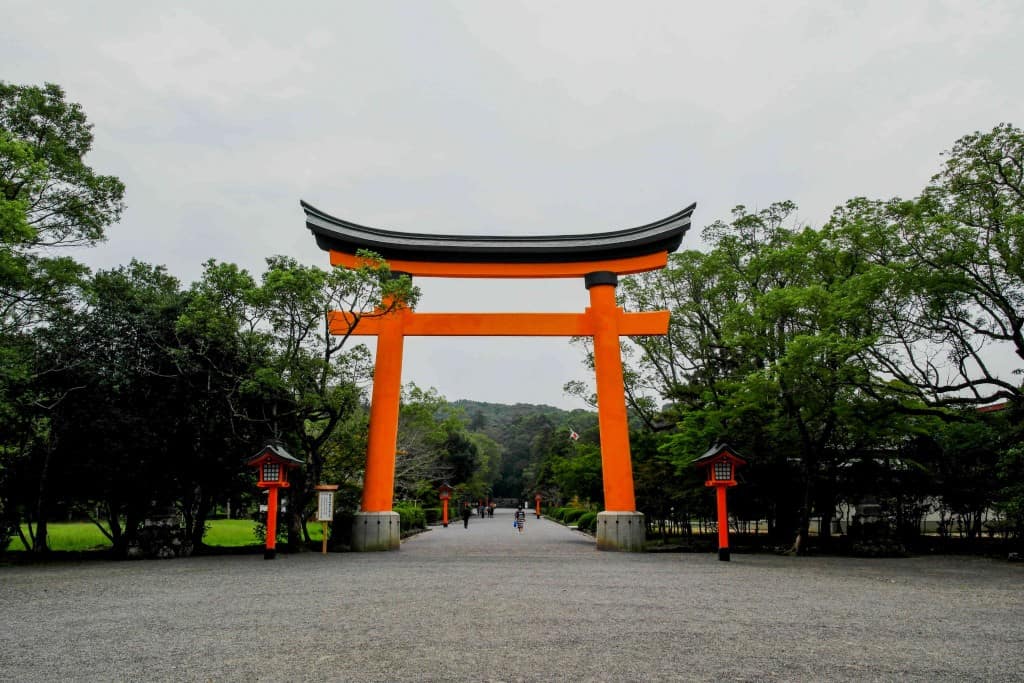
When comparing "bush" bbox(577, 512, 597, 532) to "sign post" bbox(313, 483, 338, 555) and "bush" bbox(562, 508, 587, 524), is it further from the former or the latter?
"sign post" bbox(313, 483, 338, 555)

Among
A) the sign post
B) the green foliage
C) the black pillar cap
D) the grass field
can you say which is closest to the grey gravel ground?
the sign post

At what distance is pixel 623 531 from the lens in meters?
15.8

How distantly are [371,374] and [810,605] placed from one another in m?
11.5

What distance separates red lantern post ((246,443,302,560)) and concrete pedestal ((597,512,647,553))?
7.60 metres

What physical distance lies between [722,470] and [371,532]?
8442 mm

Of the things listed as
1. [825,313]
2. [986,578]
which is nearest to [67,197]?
[825,313]

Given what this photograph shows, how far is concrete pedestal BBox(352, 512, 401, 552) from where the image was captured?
15633 mm

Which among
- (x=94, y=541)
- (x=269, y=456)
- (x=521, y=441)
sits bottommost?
(x=94, y=541)

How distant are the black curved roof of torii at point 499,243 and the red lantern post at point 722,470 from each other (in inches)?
233

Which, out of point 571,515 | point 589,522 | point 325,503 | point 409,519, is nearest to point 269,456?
point 325,503

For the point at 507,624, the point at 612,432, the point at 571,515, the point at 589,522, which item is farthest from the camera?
the point at 571,515

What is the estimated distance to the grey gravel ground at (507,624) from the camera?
4.73 meters

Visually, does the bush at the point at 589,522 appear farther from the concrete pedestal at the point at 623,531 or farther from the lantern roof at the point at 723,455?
the lantern roof at the point at 723,455

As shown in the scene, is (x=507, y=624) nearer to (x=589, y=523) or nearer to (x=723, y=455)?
(x=723, y=455)
